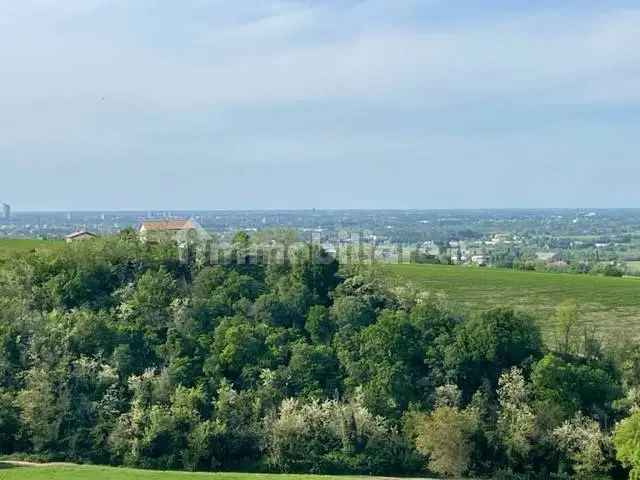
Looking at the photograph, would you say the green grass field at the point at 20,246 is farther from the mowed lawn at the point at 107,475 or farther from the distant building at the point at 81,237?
the mowed lawn at the point at 107,475

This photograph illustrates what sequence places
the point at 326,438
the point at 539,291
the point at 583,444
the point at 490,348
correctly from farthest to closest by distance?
1. the point at 539,291
2. the point at 490,348
3. the point at 326,438
4. the point at 583,444

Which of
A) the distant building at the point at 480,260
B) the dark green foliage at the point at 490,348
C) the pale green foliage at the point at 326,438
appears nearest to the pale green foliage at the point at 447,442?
the pale green foliage at the point at 326,438

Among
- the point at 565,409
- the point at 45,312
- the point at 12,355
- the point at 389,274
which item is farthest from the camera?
the point at 389,274

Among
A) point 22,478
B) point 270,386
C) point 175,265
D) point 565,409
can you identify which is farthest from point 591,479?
point 175,265

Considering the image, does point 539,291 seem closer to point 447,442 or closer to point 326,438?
point 447,442

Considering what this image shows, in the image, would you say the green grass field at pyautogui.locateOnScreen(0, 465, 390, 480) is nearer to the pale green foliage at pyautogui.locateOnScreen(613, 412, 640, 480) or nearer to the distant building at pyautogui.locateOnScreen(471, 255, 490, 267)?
the pale green foliage at pyautogui.locateOnScreen(613, 412, 640, 480)

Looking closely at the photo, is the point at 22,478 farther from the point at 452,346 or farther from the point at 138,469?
the point at 452,346

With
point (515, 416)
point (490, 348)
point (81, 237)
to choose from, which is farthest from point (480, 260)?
point (515, 416)
